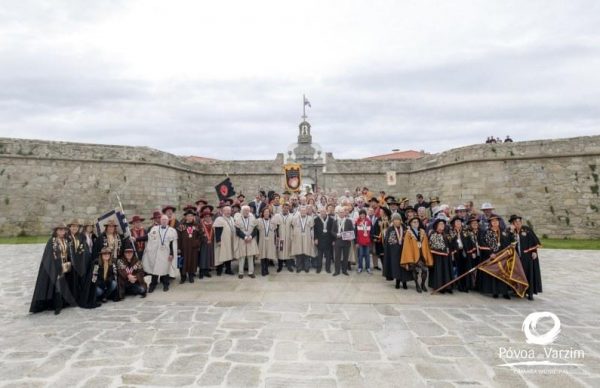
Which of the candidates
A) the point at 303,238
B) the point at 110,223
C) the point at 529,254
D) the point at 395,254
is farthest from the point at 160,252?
the point at 529,254

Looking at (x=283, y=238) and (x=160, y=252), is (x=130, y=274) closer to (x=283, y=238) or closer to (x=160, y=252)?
(x=160, y=252)

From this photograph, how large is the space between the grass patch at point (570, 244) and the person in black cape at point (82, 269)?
48.9 ft

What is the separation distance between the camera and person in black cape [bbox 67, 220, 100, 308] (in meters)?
5.86

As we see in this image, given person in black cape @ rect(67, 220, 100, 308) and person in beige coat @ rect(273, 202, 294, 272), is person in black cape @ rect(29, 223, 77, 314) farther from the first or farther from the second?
person in beige coat @ rect(273, 202, 294, 272)

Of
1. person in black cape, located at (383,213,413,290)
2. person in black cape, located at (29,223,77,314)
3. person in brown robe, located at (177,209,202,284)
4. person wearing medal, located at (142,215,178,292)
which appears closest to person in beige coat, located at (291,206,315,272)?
person in black cape, located at (383,213,413,290)

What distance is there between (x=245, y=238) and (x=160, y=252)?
74.7 inches

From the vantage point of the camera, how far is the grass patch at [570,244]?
12844 millimetres

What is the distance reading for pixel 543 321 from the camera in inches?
201

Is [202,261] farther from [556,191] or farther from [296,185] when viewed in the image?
[556,191]

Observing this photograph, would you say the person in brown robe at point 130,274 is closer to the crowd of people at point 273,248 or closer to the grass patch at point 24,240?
the crowd of people at point 273,248

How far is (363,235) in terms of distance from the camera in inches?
328

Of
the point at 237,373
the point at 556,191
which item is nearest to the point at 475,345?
the point at 237,373

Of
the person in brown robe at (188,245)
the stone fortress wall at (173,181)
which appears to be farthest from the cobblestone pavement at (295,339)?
the stone fortress wall at (173,181)

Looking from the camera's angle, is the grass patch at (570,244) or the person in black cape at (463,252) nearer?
the person in black cape at (463,252)
